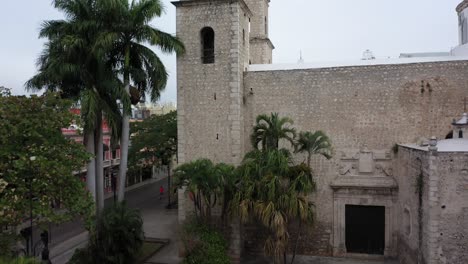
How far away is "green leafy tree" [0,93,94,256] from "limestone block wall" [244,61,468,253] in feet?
25.6

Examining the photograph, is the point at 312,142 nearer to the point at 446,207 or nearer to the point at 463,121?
the point at 446,207

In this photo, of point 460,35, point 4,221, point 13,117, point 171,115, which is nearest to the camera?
point 4,221

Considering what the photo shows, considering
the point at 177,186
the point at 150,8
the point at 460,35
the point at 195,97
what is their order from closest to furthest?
the point at 177,186, the point at 150,8, the point at 195,97, the point at 460,35

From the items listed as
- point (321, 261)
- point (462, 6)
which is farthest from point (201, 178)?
point (462, 6)

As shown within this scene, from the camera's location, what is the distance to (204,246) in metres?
13.5

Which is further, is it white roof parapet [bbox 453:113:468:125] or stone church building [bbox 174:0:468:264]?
stone church building [bbox 174:0:468:264]

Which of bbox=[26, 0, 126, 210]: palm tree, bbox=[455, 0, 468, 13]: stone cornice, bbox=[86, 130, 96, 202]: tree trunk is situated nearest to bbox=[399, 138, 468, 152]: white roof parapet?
bbox=[455, 0, 468, 13]: stone cornice

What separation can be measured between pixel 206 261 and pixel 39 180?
5.93 meters

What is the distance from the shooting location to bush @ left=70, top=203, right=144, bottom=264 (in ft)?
41.9

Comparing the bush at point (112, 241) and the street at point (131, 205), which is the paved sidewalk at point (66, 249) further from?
the bush at point (112, 241)

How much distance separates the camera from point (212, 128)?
16281mm

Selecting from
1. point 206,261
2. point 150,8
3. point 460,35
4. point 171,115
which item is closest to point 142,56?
point 150,8

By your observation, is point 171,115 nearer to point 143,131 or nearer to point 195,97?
point 143,131

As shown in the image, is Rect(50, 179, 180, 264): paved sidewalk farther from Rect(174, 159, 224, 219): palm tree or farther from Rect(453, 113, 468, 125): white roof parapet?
Rect(453, 113, 468, 125): white roof parapet
